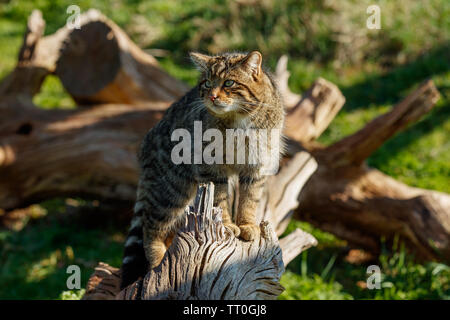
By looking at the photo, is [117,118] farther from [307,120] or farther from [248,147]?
[248,147]

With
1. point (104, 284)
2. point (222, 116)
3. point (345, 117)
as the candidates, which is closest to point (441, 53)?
point (345, 117)

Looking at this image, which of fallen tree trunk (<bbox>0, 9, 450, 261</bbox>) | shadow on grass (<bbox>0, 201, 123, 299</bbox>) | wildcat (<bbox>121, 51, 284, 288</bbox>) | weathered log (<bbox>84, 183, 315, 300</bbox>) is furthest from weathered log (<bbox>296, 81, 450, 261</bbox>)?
weathered log (<bbox>84, 183, 315, 300</bbox>)

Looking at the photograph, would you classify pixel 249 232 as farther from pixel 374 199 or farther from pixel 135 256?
pixel 374 199

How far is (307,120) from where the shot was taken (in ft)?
17.2

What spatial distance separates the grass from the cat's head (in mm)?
1828

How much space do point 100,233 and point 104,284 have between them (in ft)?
7.32

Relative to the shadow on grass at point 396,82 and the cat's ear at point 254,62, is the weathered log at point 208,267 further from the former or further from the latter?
the shadow on grass at point 396,82

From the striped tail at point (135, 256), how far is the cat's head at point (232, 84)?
1.14 metres

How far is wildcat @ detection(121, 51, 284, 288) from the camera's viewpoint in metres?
3.11

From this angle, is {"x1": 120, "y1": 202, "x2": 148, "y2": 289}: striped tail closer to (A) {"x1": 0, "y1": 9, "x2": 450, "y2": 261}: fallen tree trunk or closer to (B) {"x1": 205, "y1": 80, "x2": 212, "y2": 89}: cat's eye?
(B) {"x1": 205, "y1": 80, "x2": 212, "y2": 89}: cat's eye

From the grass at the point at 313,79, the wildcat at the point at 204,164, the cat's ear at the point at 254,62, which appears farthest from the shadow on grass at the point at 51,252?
the cat's ear at the point at 254,62

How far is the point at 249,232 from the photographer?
314 cm

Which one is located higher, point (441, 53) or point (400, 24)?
point (400, 24)

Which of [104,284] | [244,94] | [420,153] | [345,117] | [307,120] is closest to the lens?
[244,94]
